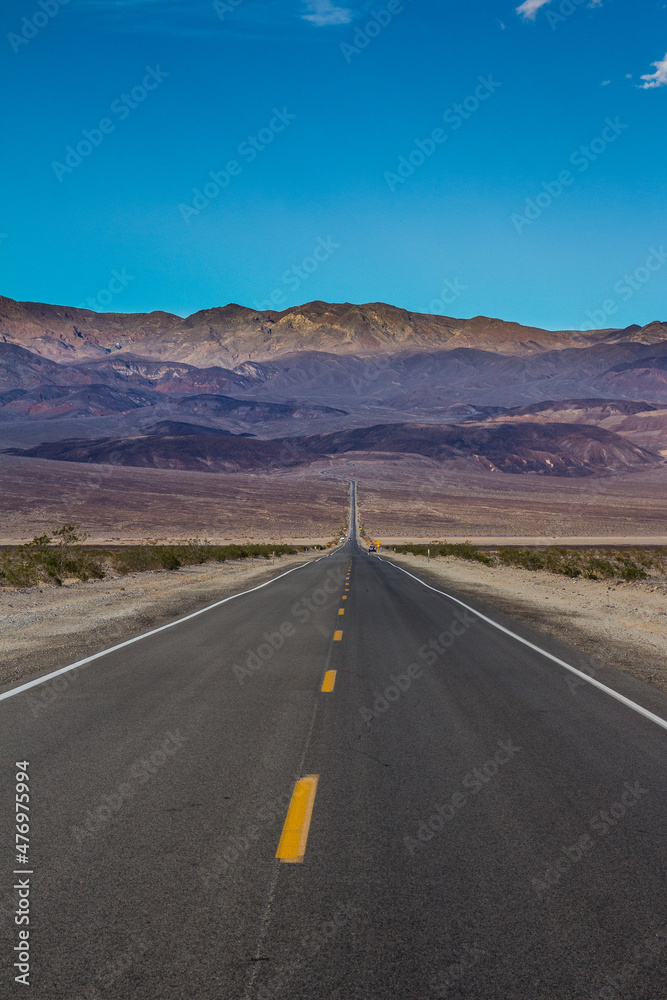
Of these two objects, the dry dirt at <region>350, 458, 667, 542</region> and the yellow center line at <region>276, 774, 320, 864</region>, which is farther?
the dry dirt at <region>350, 458, 667, 542</region>

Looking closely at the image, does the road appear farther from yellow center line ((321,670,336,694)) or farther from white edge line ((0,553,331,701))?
white edge line ((0,553,331,701))

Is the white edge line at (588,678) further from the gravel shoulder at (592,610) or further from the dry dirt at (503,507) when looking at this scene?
the dry dirt at (503,507)

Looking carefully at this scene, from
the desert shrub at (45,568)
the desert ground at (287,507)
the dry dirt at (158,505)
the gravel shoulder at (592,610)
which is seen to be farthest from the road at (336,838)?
the dry dirt at (158,505)

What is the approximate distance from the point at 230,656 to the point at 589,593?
18463 millimetres

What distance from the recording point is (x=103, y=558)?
3762 cm

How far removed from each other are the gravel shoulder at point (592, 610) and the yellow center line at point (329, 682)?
4537mm

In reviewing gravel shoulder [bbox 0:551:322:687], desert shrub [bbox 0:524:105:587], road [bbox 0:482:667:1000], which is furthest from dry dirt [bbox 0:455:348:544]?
road [bbox 0:482:667:1000]

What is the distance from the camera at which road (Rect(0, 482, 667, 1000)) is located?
10.9ft

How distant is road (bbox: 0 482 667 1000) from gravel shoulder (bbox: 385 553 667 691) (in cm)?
323

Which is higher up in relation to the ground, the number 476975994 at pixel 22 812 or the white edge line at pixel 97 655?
the number 476975994 at pixel 22 812

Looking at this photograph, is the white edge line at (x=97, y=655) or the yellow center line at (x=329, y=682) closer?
the white edge line at (x=97, y=655)

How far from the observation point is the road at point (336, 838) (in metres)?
3.34

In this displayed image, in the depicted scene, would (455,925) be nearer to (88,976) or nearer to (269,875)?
(269,875)

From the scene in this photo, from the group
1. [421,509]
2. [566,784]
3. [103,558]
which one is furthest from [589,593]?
[421,509]
